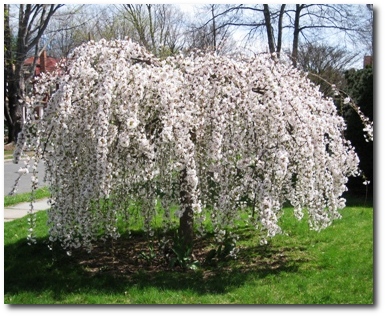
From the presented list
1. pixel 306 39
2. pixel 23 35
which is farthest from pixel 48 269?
pixel 23 35

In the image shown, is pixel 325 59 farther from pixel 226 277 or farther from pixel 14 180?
pixel 226 277

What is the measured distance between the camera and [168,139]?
365 centimetres

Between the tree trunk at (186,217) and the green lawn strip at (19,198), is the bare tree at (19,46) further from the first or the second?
the tree trunk at (186,217)

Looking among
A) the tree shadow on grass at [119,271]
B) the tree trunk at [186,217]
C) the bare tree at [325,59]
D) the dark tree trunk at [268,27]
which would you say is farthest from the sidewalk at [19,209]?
the bare tree at [325,59]

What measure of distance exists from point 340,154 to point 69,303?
2.82 m

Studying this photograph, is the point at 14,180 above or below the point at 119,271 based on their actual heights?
above

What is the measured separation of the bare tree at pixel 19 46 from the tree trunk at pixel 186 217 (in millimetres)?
13215

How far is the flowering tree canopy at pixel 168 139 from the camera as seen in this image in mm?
3791

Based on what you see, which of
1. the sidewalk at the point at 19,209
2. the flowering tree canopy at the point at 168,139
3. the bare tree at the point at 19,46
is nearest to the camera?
the flowering tree canopy at the point at 168,139

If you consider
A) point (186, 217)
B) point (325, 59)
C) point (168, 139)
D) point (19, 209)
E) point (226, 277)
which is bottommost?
point (226, 277)

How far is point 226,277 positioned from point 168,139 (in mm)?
1364

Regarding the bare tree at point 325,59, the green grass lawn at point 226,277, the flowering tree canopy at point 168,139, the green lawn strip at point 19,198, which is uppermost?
the bare tree at point 325,59

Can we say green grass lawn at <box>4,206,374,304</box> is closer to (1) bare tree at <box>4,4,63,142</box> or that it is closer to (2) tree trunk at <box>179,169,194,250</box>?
(2) tree trunk at <box>179,169,194,250</box>

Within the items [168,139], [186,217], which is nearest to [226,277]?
[186,217]
